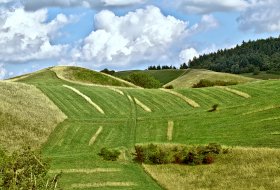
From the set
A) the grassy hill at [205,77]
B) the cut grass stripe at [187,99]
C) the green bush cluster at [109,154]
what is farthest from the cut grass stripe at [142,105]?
the grassy hill at [205,77]

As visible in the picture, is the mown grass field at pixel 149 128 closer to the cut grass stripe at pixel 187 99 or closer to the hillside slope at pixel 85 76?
the cut grass stripe at pixel 187 99

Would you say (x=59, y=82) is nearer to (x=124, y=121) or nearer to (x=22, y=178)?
(x=124, y=121)

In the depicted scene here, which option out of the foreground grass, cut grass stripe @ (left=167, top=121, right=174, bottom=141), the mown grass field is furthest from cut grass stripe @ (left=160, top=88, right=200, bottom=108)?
the foreground grass

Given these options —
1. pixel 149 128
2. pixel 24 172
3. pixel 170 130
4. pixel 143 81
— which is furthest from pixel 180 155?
pixel 143 81

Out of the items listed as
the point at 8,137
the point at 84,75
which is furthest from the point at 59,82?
the point at 8,137

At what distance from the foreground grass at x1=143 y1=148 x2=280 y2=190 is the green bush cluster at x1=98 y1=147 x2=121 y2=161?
4.88 metres

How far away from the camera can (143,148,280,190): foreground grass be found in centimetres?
4778

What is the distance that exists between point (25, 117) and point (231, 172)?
35461 millimetres

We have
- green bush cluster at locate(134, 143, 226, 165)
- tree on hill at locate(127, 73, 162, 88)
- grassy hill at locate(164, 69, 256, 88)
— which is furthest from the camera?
grassy hill at locate(164, 69, 256, 88)

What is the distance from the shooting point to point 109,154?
197ft

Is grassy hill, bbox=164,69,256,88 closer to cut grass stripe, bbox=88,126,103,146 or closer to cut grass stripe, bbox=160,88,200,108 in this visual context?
cut grass stripe, bbox=160,88,200,108

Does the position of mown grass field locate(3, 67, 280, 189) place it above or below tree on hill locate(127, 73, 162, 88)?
below

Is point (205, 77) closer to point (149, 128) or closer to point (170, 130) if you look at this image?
point (149, 128)

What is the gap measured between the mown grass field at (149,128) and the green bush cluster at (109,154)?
748 millimetres
